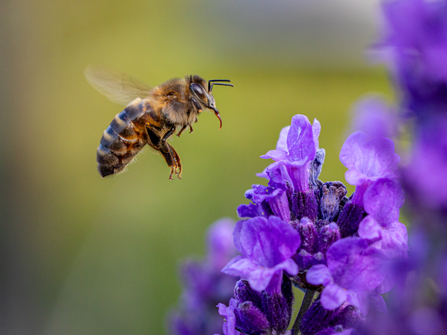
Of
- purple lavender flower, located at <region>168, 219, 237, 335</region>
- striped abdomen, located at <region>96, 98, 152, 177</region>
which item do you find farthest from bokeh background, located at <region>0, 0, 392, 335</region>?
striped abdomen, located at <region>96, 98, 152, 177</region>

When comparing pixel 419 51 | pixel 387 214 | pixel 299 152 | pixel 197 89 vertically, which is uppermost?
pixel 197 89

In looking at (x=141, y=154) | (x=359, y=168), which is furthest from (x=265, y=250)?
(x=141, y=154)

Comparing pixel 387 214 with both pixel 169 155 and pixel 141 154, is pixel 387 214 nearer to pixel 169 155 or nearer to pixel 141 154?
pixel 169 155

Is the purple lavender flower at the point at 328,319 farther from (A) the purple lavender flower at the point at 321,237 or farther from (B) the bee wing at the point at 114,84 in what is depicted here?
(B) the bee wing at the point at 114,84

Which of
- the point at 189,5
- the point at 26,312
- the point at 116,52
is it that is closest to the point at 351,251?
the point at 26,312

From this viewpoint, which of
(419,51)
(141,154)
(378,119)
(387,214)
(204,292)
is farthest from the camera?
(141,154)
